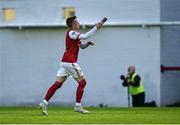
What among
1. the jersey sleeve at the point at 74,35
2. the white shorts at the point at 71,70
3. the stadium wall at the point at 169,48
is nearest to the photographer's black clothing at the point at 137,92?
the stadium wall at the point at 169,48

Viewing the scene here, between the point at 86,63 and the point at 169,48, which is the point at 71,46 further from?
the point at 169,48

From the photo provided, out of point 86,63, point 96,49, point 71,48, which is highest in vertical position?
point 96,49

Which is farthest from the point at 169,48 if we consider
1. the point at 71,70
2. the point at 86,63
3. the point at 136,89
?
the point at 71,70

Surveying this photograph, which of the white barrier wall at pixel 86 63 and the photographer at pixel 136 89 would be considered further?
the white barrier wall at pixel 86 63

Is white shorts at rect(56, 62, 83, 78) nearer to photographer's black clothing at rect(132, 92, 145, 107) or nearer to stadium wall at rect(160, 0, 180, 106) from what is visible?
photographer's black clothing at rect(132, 92, 145, 107)

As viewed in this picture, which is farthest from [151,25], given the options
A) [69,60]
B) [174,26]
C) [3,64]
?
[69,60]

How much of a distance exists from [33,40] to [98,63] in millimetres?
2732

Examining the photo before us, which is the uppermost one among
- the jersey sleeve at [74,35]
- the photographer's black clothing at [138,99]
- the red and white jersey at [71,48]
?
the jersey sleeve at [74,35]

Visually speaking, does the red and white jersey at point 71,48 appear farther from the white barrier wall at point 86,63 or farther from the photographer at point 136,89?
the white barrier wall at point 86,63

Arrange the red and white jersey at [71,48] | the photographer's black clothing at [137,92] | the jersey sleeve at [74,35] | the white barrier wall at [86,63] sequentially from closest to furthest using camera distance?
the jersey sleeve at [74,35], the red and white jersey at [71,48], the photographer's black clothing at [137,92], the white barrier wall at [86,63]

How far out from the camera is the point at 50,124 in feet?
54.9

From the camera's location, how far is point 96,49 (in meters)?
35.3

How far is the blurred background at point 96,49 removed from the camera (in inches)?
1363

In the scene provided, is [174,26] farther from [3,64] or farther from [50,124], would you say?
[50,124]
